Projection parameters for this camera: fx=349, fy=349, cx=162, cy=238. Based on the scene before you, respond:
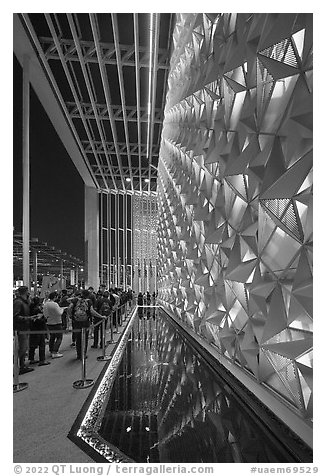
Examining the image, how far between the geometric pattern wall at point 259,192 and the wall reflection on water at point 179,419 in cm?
61

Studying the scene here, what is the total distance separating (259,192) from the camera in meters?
4.77

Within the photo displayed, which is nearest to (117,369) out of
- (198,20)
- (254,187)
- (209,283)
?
(209,283)

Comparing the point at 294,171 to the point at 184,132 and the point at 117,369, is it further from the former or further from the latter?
the point at 184,132

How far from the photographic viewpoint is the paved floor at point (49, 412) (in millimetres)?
3711

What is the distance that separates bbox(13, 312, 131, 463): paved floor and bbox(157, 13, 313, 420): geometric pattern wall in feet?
8.38

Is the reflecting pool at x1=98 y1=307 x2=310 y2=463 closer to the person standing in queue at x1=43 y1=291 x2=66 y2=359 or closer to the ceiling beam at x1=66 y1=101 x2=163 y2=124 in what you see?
the person standing in queue at x1=43 y1=291 x2=66 y2=359

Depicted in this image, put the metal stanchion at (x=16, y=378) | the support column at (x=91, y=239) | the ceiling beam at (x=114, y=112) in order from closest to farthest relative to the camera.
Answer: the metal stanchion at (x=16, y=378)
the ceiling beam at (x=114, y=112)
the support column at (x=91, y=239)

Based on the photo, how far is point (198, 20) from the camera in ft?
26.1

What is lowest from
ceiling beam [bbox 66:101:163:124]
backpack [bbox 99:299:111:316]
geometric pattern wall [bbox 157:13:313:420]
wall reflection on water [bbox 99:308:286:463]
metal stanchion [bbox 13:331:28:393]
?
wall reflection on water [bbox 99:308:286:463]

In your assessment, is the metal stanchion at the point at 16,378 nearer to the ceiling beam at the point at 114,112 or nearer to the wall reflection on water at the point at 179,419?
the wall reflection on water at the point at 179,419

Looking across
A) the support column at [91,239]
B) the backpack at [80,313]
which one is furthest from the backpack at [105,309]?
the support column at [91,239]

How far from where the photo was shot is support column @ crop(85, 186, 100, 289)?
33.0m

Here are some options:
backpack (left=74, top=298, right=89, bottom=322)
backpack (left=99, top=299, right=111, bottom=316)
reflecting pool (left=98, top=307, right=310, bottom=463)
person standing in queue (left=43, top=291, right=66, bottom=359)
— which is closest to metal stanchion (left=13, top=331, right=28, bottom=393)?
reflecting pool (left=98, top=307, right=310, bottom=463)
